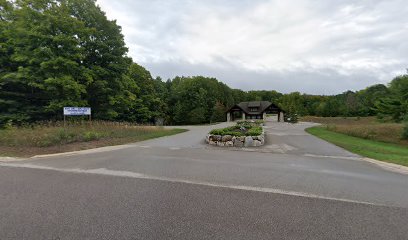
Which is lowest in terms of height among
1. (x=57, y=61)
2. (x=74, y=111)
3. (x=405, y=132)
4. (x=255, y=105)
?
(x=405, y=132)

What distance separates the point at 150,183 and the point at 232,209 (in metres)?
2.47

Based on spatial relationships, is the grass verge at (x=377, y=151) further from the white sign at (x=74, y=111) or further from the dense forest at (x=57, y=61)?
the dense forest at (x=57, y=61)

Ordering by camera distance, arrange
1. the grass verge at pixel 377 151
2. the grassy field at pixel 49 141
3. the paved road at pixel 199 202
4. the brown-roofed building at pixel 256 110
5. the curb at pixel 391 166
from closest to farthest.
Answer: the paved road at pixel 199 202 < the curb at pixel 391 166 < the grass verge at pixel 377 151 < the grassy field at pixel 49 141 < the brown-roofed building at pixel 256 110

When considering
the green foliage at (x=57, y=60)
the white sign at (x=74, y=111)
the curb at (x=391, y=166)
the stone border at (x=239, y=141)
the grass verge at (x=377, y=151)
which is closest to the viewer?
the curb at (x=391, y=166)

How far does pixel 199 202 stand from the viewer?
4586 millimetres

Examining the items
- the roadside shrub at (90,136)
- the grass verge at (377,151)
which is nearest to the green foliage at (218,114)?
the grass verge at (377,151)

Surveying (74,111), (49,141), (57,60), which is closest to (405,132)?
(74,111)

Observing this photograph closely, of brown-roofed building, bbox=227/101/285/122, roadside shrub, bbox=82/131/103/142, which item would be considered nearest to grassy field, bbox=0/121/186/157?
roadside shrub, bbox=82/131/103/142

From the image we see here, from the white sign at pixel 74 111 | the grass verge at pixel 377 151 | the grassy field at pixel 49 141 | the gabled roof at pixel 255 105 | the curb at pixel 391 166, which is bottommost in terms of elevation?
the grass verge at pixel 377 151

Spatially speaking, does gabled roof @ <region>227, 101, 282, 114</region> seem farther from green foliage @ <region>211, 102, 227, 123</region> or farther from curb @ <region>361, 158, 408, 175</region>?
curb @ <region>361, 158, 408, 175</region>

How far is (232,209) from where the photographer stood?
4.29 meters

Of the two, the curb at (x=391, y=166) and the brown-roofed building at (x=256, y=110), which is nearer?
the curb at (x=391, y=166)

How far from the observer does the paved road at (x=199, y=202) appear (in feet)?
11.3

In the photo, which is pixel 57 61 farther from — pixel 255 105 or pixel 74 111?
pixel 255 105
